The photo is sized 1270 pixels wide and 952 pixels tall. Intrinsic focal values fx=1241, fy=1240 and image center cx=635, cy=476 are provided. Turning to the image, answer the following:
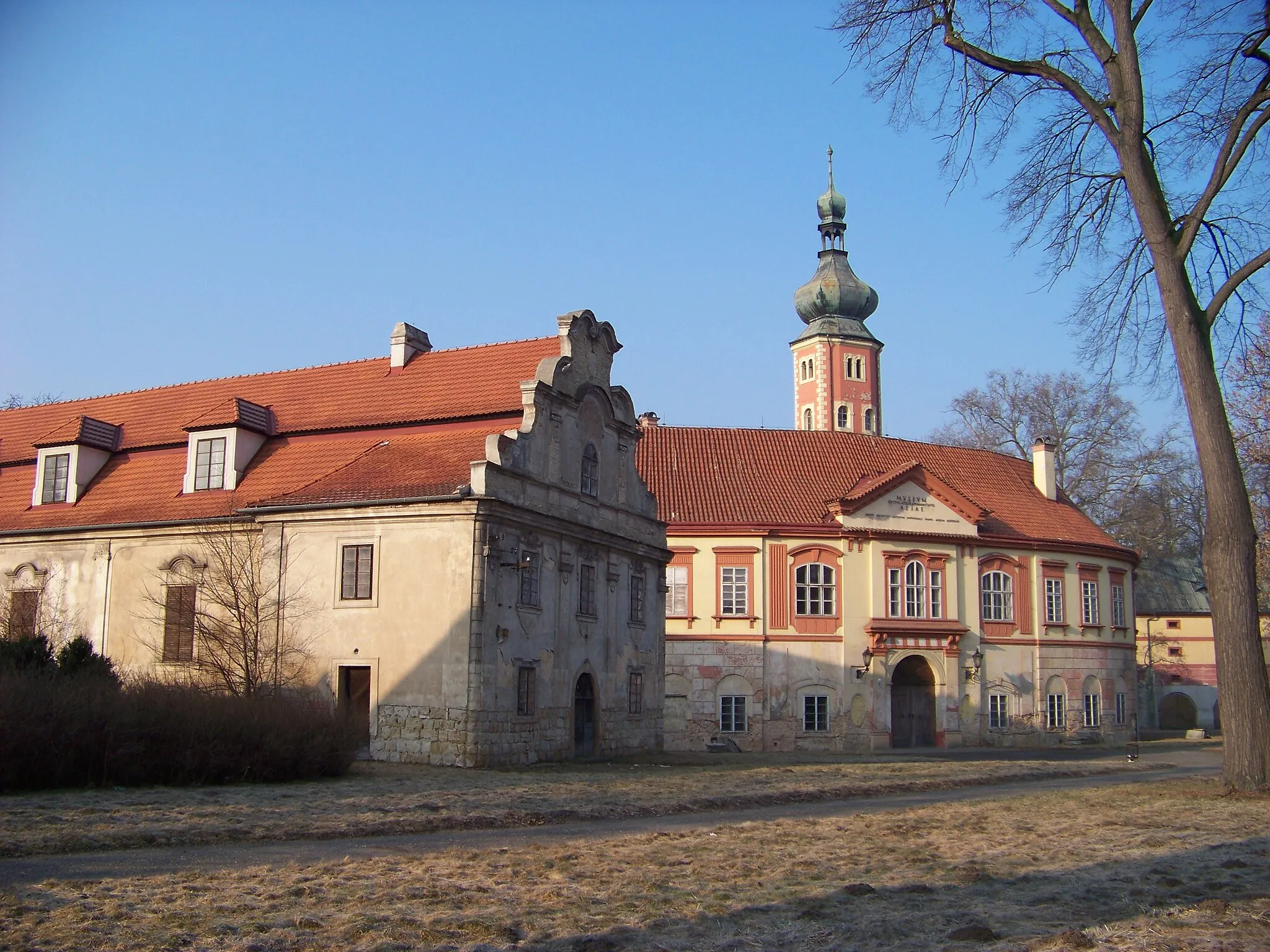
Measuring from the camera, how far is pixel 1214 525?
18.0 meters

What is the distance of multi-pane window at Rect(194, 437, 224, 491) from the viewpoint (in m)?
29.4

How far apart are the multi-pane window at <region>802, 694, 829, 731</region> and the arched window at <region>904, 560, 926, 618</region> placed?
13.6 ft

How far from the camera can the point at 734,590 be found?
39469 millimetres

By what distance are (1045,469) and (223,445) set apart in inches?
1228

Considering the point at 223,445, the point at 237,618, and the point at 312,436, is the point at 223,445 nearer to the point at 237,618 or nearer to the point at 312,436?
the point at 312,436

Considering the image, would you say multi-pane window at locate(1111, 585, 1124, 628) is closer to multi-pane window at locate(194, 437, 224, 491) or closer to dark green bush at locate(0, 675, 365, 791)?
multi-pane window at locate(194, 437, 224, 491)

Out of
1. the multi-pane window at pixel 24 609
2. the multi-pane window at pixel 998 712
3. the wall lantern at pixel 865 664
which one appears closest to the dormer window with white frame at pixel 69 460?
the multi-pane window at pixel 24 609

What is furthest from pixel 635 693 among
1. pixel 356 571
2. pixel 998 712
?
pixel 998 712

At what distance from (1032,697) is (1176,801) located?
25335mm

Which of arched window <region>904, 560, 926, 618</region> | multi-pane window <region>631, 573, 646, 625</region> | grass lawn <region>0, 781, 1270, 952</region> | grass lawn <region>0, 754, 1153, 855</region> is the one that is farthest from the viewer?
arched window <region>904, 560, 926, 618</region>

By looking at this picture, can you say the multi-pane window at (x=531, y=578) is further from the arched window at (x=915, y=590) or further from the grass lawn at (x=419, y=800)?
the arched window at (x=915, y=590)

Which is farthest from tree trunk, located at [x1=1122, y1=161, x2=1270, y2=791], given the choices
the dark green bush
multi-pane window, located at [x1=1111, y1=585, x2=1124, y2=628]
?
multi-pane window, located at [x1=1111, y1=585, x2=1124, y2=628]

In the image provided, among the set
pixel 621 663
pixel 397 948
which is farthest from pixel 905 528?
pixel 397 948

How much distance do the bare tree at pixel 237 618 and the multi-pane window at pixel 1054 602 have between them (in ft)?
90.9
